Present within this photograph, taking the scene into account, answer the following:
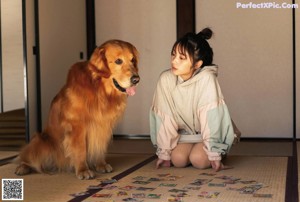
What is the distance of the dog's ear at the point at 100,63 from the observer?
3275mm

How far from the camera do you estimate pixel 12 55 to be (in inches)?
177

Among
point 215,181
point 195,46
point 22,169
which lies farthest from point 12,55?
point 215,181

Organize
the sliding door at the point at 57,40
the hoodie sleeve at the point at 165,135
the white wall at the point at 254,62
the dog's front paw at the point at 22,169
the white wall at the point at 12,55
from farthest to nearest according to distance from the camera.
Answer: the white wall at the point at 254,62 < the sliding door at the point at 57,40 < the white wall at the point at 12,55 < the hoodie sleeve at the point at 165,135 < the dog's front paw at the point at 22,169

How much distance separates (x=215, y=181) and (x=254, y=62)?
2.71 metres

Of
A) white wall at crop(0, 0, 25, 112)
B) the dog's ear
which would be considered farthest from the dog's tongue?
white wall at crop(0, 0, 25, 112)

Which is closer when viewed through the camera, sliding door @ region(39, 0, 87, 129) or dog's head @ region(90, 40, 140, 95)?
dog's head @ region(90, 40, 140, 95)

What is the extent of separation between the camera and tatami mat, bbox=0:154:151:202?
2.76m

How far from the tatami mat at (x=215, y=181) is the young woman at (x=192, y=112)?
109 millimetres

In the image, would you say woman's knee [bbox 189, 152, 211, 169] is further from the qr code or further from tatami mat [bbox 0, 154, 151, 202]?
the qr code

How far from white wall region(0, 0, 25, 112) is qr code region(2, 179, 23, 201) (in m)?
1.61

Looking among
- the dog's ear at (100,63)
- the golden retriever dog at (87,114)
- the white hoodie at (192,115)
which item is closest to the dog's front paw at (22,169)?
the golden retriever dog at (87,114)

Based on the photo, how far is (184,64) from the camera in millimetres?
3529

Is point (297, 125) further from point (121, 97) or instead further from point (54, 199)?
point (54, 199)

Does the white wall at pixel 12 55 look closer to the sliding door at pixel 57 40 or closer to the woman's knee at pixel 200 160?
the sliding door at pixel 57 40
